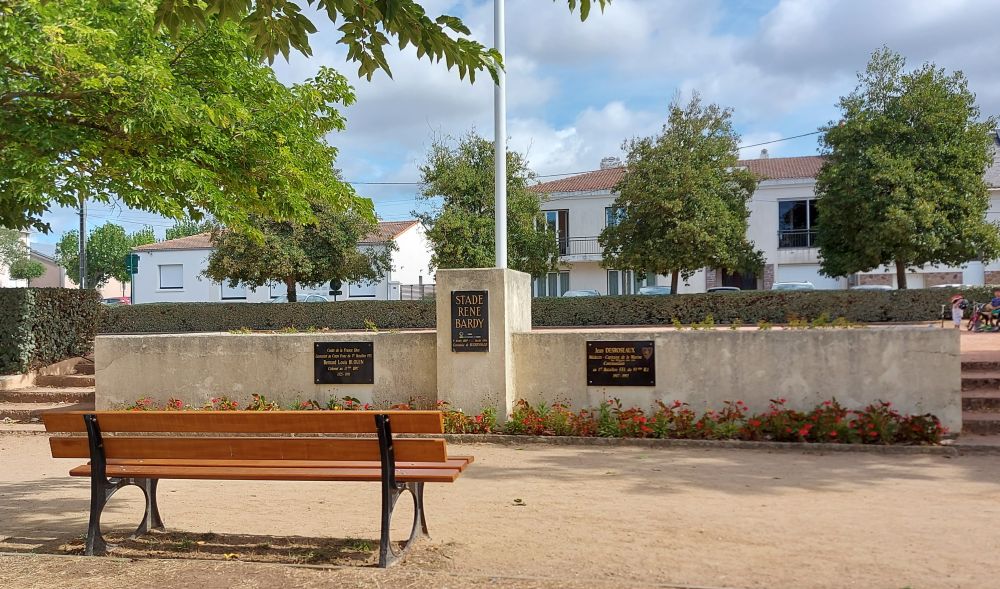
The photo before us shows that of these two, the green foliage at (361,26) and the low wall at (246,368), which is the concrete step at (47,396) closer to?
the low wall at (246,368)

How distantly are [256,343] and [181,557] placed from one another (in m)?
6.01

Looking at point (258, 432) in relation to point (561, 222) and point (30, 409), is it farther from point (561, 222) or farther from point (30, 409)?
point (561, 222)

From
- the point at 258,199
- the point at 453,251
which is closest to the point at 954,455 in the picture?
the point at 258,199

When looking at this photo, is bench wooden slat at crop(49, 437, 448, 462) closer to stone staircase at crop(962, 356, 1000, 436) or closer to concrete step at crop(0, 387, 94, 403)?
stone staircase at crop(962, 356, 1000, 436)

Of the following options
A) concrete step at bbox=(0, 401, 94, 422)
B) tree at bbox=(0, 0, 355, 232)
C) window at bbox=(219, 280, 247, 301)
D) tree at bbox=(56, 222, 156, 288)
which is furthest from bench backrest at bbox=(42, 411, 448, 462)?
tree at bbox=(56, 222, 156, 288)

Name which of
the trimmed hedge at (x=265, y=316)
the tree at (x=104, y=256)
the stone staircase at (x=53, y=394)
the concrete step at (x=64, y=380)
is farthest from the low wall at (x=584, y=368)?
the tree at (x=104, y=256)

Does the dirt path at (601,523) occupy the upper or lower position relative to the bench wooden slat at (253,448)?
lower

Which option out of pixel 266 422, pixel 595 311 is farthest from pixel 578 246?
pixel 266 422

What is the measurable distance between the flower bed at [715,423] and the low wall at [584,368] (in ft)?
0.55

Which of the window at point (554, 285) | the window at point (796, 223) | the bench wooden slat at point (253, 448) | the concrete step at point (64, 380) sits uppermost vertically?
the window at point (796, 223)

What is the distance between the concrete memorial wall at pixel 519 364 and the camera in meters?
8.94

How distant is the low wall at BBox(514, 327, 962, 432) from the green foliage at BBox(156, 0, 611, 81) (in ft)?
15.6

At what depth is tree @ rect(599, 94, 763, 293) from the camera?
27.4 metres

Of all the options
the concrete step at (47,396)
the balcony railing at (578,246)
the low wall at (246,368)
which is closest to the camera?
the low wall at (246,368)
